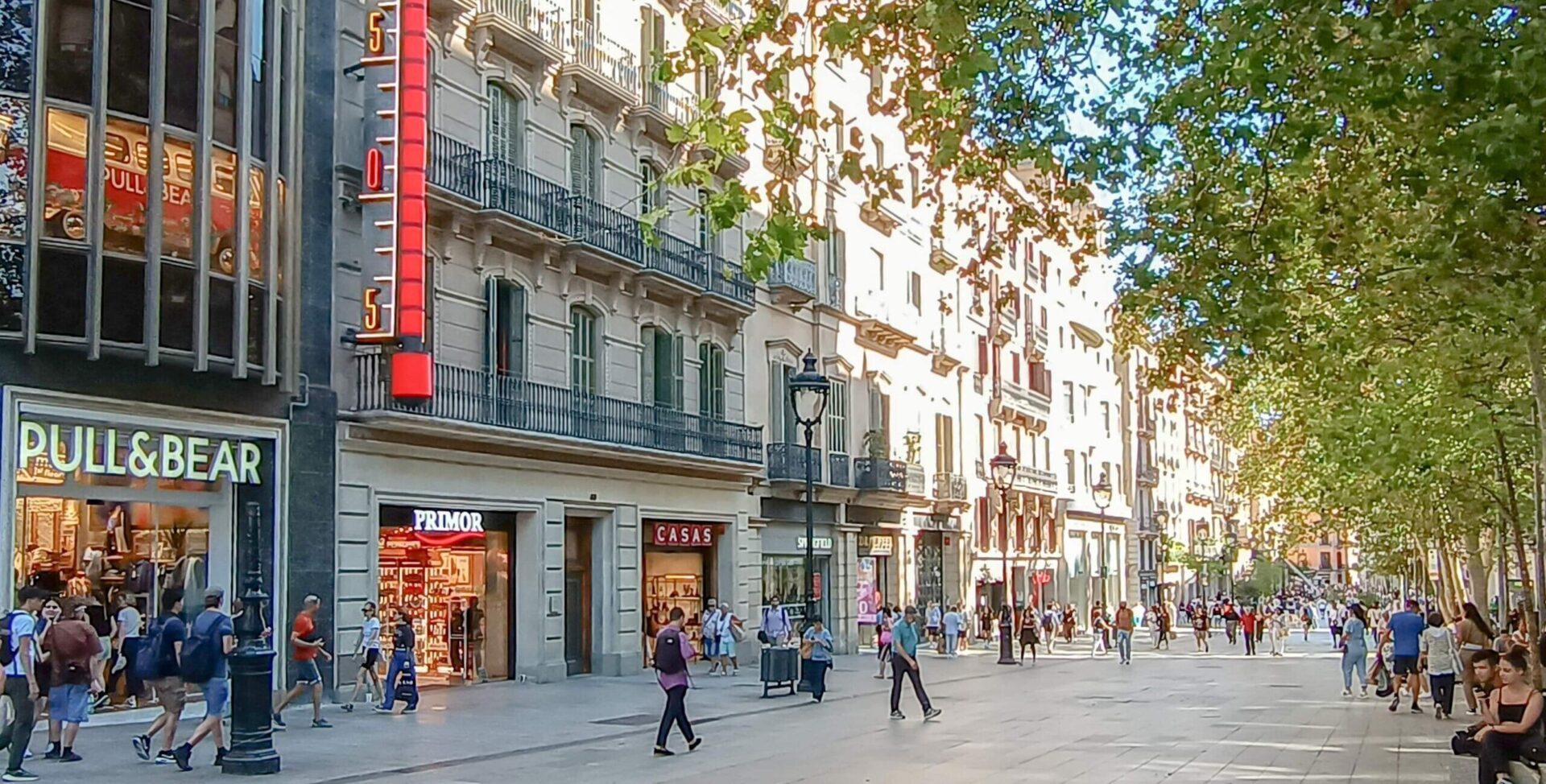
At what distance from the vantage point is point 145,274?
20.0 meters

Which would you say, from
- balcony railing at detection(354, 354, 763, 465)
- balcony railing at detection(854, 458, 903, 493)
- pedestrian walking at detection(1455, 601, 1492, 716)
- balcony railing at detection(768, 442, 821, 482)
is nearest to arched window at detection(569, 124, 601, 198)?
balcony railing at detection(354, 354, 763, 465)

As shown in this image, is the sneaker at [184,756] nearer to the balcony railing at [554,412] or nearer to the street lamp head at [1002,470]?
the balcony railing at [554,412]

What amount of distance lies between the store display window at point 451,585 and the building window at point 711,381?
25.5ft

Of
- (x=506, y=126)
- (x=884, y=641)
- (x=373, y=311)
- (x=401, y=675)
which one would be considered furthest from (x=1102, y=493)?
(x=401, y=675)

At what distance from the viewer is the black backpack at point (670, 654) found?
59.6 ft

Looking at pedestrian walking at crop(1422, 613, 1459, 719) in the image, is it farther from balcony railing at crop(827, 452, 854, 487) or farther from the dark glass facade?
balcony railing at crop(827, 452, 854, 487)

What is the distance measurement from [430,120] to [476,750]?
1207 cm

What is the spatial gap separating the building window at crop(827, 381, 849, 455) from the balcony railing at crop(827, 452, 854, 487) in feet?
0.76

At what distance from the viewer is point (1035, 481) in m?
63.1

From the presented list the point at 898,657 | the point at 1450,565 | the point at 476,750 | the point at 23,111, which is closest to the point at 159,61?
the point at 23,111

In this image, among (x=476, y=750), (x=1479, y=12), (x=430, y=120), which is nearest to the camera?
(x=1479, y=12)

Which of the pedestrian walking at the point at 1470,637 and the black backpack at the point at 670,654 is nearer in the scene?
the black backpack at the point at 670,654

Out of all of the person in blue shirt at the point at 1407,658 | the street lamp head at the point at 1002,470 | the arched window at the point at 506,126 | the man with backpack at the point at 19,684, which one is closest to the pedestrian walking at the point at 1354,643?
the person in blue shirt at the point at 1407,658

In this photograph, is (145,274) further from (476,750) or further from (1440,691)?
(1440,691)
